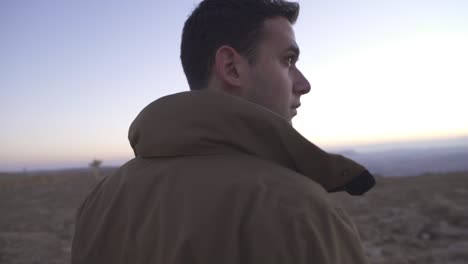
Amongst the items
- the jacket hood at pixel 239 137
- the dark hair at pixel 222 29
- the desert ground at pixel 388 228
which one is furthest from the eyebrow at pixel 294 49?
the desert ground at pixel 388 228

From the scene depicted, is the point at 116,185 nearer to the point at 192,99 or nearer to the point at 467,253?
the point at 192,99

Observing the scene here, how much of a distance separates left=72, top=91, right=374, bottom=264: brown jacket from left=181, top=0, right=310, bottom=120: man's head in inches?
10.0

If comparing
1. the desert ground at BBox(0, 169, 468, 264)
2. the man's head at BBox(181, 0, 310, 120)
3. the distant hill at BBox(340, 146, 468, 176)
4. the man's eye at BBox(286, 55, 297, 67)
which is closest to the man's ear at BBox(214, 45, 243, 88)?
the man's head at BBox(181, 0, 310, 120)

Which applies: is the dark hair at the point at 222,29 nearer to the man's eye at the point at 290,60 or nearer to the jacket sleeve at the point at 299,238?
the man's eye at the point at 290,60

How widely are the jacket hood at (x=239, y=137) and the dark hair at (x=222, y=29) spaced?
0.31 m

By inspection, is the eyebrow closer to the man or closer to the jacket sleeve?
the man

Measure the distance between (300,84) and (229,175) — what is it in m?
0.66

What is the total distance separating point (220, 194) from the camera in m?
0.91

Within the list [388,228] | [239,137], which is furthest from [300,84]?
[388,228]

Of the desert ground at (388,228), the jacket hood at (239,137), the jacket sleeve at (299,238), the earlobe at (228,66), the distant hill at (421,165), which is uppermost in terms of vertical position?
the earlobe at (228,66)

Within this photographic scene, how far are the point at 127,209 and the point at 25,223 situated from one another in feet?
41.8

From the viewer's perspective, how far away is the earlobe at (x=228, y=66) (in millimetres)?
1257

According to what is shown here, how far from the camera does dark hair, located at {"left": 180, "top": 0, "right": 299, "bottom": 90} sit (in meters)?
1.30

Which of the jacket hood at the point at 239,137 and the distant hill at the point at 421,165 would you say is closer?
the jacket hood at the point at 239,137
